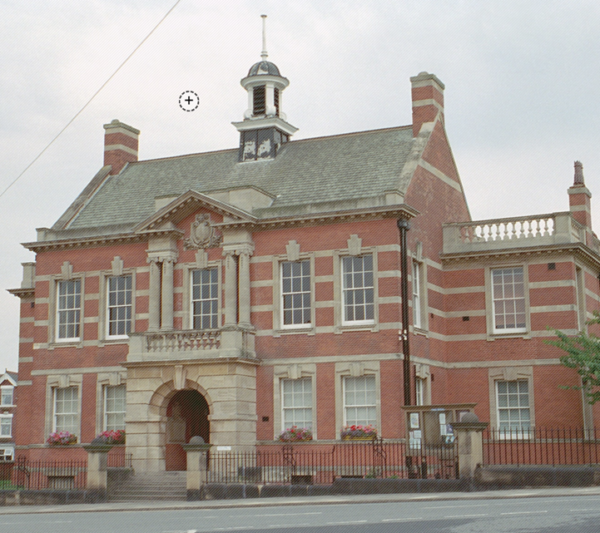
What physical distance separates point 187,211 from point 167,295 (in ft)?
10.0

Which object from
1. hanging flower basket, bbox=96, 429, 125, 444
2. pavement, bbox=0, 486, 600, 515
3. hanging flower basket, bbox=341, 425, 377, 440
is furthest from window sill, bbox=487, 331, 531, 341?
hanging flower basket, bbox=96, 429, 125, 444

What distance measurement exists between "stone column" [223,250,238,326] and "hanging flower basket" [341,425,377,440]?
5406 mm

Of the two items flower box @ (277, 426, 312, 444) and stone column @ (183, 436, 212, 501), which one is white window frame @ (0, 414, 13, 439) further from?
stone column @ (183, 436, 212, 501)

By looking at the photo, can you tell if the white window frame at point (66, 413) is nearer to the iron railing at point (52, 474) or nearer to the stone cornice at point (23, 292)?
the iron railing at point (52, 474)

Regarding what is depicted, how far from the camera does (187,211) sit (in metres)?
35.6

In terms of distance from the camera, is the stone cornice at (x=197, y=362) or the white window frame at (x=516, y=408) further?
the white window frame at (x=516, y=408)

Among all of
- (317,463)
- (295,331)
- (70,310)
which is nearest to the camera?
(317,463)

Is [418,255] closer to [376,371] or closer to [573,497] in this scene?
[376,371]

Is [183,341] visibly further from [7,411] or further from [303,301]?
[7,411]

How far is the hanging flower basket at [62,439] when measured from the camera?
36.4 metres

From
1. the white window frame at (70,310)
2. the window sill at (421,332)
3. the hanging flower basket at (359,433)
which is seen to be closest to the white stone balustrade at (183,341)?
the white window frame at (70,310)

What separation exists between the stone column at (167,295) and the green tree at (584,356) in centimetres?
1293

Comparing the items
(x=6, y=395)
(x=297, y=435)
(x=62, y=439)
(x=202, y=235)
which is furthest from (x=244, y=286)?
(x=6, y=395)

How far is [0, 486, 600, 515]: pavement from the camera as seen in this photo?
73.5 ft
